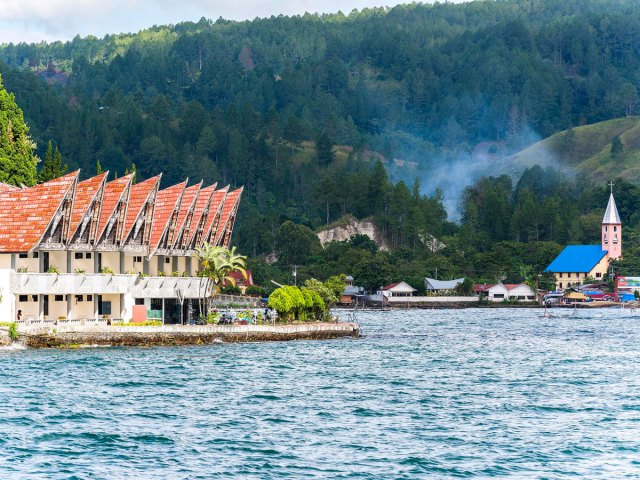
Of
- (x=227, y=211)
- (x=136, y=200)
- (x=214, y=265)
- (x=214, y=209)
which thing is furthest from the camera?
(x=227, y=211)

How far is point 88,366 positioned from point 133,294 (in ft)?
70.7

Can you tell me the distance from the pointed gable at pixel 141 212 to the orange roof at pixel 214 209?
10835 mm

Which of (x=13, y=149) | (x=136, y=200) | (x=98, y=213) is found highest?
(x=13, y=149)

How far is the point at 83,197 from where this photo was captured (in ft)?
292

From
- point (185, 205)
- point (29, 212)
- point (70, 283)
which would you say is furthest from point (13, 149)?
point (70, 283)

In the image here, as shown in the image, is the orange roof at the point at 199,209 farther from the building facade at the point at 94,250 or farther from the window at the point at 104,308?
the window at the point at 104,308

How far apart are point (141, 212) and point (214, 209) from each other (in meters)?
14.9

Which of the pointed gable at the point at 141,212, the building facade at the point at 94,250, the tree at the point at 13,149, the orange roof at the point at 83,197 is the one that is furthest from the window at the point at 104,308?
the tree at the point at 13,149

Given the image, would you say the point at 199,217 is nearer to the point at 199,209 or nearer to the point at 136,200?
the point at 199,209

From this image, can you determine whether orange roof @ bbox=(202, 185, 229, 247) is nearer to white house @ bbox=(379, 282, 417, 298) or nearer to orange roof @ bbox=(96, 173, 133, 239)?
orange roof @ bbox=(96, 173, 133, 239)

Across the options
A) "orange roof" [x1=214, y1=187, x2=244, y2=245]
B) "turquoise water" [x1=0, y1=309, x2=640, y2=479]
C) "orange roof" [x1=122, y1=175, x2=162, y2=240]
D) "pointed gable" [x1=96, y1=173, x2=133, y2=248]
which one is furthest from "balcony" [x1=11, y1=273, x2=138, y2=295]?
"orange roof" [x1=214, y1=187, x2=244, y2=245]

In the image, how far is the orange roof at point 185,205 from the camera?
101m

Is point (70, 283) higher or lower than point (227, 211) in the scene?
lower

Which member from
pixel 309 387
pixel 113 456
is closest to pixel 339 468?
pixel 113 456
